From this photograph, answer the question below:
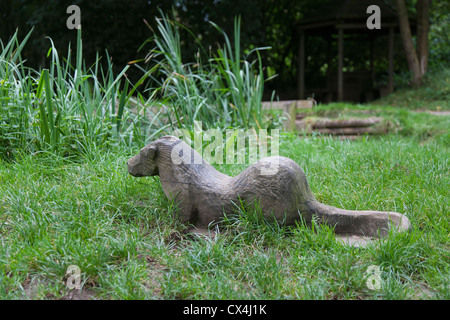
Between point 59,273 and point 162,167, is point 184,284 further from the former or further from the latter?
point 162,167

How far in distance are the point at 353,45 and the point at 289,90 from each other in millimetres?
2969

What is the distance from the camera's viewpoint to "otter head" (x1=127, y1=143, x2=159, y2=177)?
247 cm

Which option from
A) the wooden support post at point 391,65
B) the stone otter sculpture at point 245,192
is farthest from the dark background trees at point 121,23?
the stone otter sculpture at point 245,192

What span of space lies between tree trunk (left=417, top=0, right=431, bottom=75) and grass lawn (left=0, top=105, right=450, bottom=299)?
905 cm

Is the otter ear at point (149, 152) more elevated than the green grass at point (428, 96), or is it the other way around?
the green grass at point (428, 96)

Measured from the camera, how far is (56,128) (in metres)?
3.32

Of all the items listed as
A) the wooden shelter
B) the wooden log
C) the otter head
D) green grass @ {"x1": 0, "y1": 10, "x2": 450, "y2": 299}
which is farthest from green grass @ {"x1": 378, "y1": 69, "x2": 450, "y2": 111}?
the otter head

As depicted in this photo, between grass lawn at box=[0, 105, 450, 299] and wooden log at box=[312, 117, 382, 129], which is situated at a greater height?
wooden log at box=[312, 117, 382, 129]

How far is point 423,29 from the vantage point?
10.9m

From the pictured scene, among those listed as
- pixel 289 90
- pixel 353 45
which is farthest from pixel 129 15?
pixel 353 45

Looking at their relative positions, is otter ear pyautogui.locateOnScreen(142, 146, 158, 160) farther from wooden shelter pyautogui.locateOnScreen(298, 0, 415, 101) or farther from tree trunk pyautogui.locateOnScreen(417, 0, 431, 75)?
tree trunk pyautogui.locateOnScreen(417, 0, 431, 75)

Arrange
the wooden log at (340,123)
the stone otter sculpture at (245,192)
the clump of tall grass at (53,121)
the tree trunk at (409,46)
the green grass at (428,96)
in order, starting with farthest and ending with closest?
the tree trunk at (409,46) < the green grass at (428,96) < the wooden log at (340,123) < the clump of tall grass at (53,121) < the stone otter sculpture at (245,192)

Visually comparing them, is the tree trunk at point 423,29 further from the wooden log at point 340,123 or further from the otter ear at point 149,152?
the otter ear at point 149,152

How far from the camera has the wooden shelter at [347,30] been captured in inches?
451
